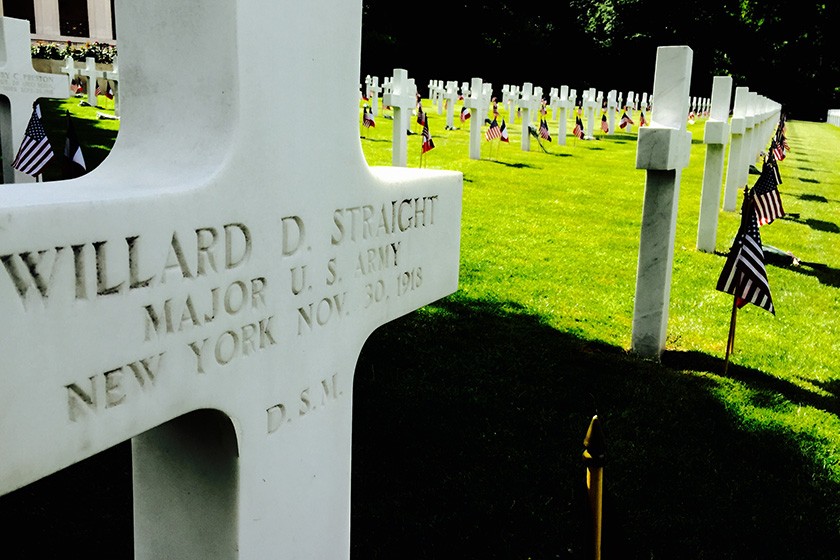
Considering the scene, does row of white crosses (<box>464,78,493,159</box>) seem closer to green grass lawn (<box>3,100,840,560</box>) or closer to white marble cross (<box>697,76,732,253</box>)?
white marble cross (<box>697,76,732,253</box>)

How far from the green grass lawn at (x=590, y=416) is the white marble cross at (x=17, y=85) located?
16.5ft

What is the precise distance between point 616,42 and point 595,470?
2159 inches

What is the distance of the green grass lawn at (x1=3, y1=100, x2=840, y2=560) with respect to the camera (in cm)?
333

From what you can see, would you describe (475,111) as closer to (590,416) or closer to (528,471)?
(590,416)

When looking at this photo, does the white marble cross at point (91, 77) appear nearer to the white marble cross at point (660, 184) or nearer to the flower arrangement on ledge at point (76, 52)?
the flower arrangement on ledge at point (76, 52)

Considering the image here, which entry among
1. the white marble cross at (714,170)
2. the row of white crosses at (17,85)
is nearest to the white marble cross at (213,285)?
the row of white crosses at (17,85)

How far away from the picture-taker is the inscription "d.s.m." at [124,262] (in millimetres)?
1194

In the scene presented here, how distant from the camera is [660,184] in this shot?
16.9 ft

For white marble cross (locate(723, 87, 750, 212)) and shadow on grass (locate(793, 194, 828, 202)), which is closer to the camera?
white marble cross (locate(723, 87, 750, 212))

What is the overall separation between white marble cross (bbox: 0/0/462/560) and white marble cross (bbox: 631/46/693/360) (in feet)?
10.7

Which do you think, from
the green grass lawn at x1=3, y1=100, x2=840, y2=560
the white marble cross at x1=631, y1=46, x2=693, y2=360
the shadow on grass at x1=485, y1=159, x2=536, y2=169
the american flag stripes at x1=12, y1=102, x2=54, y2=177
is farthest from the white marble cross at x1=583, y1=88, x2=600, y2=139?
the white marble cross at x1=631, y1=46, x2=693, y2=360

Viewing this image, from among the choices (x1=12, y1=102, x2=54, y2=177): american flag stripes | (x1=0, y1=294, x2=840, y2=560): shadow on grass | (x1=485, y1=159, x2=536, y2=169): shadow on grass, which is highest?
(x1=12, y1=102, x2=54, y2=177): american flag stripes

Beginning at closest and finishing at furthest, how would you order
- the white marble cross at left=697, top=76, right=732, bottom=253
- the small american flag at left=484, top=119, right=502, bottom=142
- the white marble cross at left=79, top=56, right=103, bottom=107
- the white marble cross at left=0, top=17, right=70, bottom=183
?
the white marble cross at left=0, top=17, right=70, bottom=183
the white marble cross at left=697, top=76, right=732, bottom=253
the small american flag at left=484, top=119, right=502, bottom=142
the white marble cross at left=79, top=56, right=103, bottom=107

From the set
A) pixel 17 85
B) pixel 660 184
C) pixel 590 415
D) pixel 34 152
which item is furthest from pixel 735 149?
pixel 17 85
